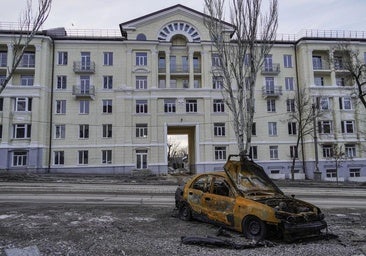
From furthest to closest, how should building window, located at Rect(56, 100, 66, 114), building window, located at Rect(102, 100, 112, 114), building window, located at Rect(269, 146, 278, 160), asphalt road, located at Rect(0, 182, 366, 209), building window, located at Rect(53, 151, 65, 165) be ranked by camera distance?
1. building window, located at Rect(269, 146, 278, 160)
2. building window, located at Rect(102, 100, 112, 114)
3. building window, located at Rect(56, 100, 66, 114)
4. building window, located at Rect(53, 151, 65, 165)
5. asphalt road, located at Rect(0, 182, 366, 209)

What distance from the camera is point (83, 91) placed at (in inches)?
1679

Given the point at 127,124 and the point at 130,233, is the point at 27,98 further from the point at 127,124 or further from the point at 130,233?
the point at 130,233

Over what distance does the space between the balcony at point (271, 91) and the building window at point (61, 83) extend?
25896mm

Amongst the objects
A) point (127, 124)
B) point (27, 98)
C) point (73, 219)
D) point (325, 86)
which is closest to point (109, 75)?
point (127, 124)

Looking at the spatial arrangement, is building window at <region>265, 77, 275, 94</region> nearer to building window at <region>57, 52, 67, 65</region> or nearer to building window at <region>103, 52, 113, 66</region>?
building window at <region>103, 52, 113, 66</region>

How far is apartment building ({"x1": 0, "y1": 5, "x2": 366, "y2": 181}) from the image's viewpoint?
41.1 metres

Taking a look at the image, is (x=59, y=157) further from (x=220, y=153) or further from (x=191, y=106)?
(x=220, y=153)

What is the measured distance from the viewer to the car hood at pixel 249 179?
861 cm

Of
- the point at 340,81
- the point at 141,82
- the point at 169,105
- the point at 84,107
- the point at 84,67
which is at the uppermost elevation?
the point at 84,67

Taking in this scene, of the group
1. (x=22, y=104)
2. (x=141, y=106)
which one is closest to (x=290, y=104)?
(x=141, y=106)

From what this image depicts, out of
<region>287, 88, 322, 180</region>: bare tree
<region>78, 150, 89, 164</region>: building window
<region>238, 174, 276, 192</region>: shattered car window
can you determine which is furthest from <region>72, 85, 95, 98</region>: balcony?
<region>238, 174, 276, 192</region>: shattered car window

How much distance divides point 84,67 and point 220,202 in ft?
126

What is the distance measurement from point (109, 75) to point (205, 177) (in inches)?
1431

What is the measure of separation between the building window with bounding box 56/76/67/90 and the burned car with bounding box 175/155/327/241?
36413mm
